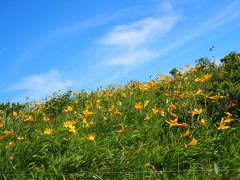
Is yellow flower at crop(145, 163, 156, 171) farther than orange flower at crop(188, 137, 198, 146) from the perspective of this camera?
No

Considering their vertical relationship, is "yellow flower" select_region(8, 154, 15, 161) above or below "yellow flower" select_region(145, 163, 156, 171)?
above

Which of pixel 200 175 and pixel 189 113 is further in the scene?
pixel 189 113

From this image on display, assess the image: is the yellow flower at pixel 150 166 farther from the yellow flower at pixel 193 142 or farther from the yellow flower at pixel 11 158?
the yellow flower at pixel 11 158

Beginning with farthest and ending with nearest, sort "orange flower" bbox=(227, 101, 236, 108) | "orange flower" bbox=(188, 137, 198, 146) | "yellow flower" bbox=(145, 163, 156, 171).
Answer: "orange flower" bbox=(227, 101, 236, 108) → "orange flower" bbox=(188, 137, 198, 146) → "yellow flower" bbox=(145, 163, 156, 171)

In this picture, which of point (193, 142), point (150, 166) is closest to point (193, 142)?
point (193, 142)

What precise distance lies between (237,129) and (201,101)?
0.97 meters

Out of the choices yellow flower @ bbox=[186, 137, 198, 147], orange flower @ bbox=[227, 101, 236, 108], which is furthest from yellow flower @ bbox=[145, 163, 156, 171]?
orange flower @ bbox=[227, 101, 236, 108]

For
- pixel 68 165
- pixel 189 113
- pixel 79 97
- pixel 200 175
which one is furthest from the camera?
pixel 79 97

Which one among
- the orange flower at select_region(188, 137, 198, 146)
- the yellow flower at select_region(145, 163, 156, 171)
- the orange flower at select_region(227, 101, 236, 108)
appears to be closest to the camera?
the yellow flower at select_region(145, 163, 156, 171)

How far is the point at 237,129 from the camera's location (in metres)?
5.89

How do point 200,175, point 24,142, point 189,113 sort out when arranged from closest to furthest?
1. point 200,175
2. point 24,142
3. point 189,113

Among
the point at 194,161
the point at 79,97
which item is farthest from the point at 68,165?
the point at 79,97

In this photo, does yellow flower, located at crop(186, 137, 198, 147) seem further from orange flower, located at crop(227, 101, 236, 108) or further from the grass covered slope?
orange flower, located at crop(227, 101, 236, 108)

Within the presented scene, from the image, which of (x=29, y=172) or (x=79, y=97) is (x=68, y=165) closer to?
(x=29, y=172)
